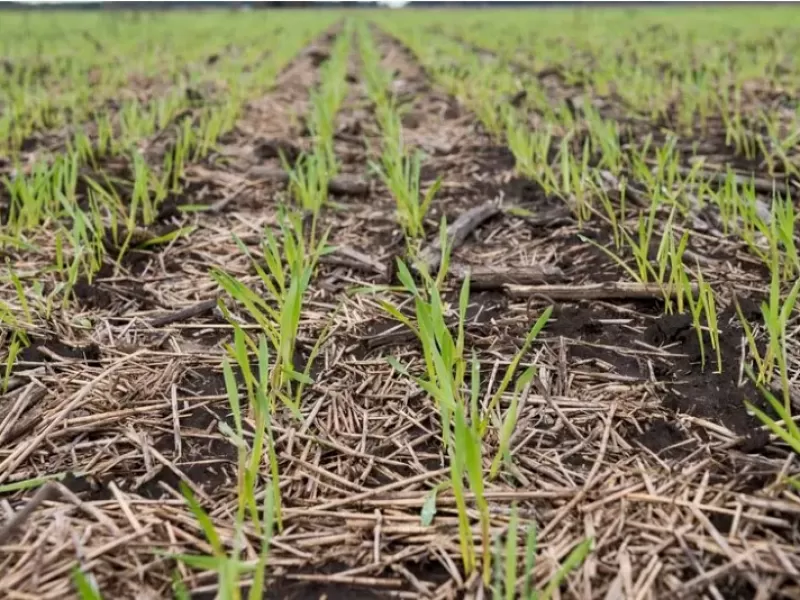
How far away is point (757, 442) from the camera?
39.0 inches

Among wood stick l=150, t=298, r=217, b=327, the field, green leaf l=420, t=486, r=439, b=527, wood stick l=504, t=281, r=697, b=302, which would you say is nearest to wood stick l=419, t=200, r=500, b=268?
the field

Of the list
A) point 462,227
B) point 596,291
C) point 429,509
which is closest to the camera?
point 429,509

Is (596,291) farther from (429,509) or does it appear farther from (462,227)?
(429,509)

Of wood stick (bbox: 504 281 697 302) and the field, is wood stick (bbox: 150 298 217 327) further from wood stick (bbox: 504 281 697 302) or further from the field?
wood stick (bbox: 504 281 697 302)

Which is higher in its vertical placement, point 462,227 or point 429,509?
point 462,227

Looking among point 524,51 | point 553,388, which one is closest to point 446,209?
point 553,388

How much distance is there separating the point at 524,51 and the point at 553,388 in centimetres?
652

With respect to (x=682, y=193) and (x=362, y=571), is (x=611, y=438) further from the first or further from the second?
(x=682, y=193)

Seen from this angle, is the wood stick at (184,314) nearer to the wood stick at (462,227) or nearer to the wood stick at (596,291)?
the wood stick at (462,227)

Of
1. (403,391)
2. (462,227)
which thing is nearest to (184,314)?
(403,391)

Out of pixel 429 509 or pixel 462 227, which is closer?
pixel 429 509

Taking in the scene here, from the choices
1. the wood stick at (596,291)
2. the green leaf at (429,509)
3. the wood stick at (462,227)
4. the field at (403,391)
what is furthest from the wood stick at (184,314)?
the green leaf at (429,509)

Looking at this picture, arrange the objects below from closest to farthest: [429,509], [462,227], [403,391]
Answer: [429,509], [403,391], [462,227]

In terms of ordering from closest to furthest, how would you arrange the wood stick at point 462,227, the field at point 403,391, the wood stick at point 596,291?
1. the field at point 403,391
2. the wood stick at point 596,291
3. the wood stick at point 462,227
